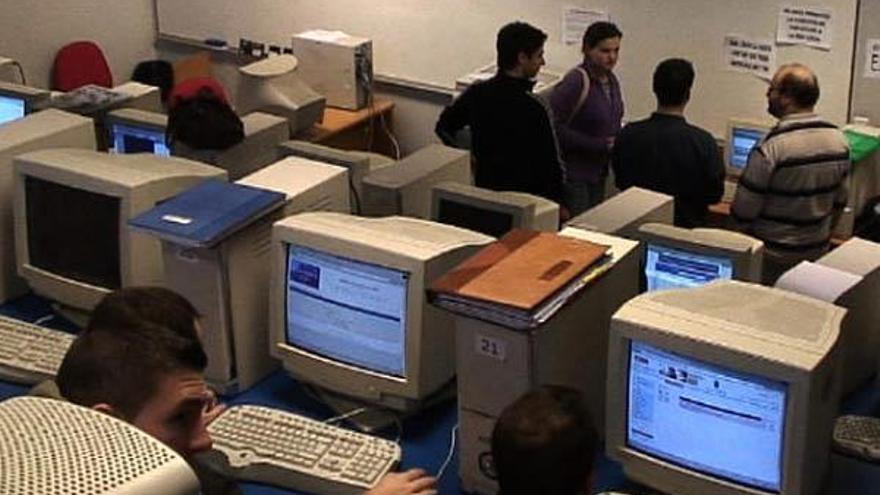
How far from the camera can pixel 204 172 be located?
3.61 meters

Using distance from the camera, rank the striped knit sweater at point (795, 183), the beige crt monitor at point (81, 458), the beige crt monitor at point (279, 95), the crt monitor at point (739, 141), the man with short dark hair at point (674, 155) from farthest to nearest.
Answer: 1. the beige crt monitor at point (279, 95)
2. the crt monitor at point (739, 141)
3. the man with short dark hair at point (674, 155)
4. the striped knit sweater at point (795, 183)
5. the beige crt monitor at point (81, 458)

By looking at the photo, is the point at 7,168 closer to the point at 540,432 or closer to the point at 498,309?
the point at 498,309

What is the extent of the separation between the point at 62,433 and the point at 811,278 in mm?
2100

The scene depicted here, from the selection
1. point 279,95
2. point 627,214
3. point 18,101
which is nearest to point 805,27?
point 279,95

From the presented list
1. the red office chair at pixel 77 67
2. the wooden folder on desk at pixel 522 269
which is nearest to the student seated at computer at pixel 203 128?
the wooden folder on desk at pixel 522 269

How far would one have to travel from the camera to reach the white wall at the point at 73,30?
22.5 feet

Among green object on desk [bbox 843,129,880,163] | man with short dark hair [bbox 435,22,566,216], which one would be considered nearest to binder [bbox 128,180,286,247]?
man with short dark hair [bbox 435,22,566,216]

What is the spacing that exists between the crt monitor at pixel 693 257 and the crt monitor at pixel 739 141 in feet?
7.81

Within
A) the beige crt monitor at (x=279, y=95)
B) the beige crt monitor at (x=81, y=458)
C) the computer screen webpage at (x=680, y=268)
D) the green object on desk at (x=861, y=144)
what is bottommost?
the green object on desk at (x=861, y=144)

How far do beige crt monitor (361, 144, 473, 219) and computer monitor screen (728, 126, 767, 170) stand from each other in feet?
7.17

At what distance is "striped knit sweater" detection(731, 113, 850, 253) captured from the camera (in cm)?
466

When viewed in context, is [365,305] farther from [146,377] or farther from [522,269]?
[146,377]

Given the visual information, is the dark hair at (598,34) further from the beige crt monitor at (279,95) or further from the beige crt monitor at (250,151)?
the beige crt monitor at (250,151)

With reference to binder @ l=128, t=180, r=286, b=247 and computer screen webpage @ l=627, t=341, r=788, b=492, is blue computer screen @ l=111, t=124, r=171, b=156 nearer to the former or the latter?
binder @ l=128, t=180, r=286, b=247
